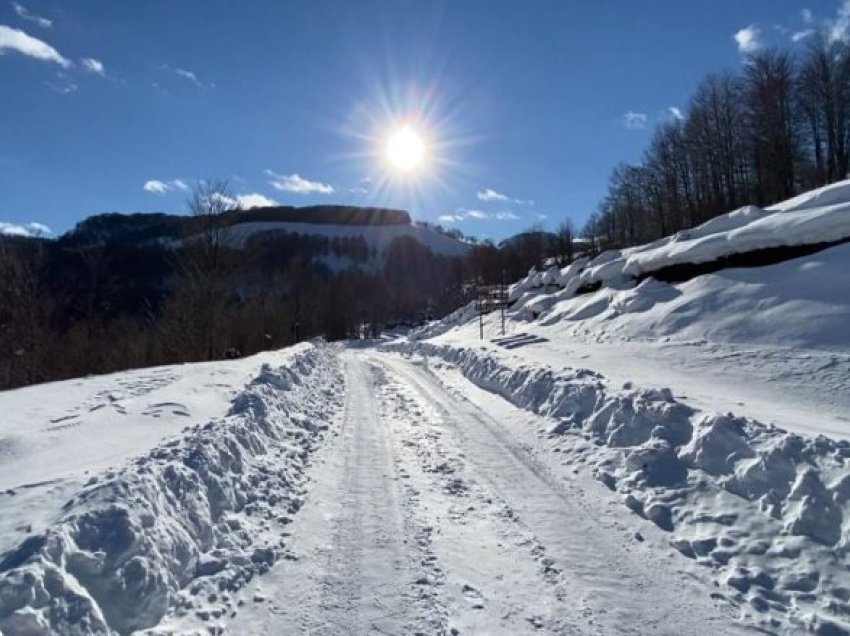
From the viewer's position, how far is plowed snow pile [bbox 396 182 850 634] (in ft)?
17.2

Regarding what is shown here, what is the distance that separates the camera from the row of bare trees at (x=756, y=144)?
154 ft

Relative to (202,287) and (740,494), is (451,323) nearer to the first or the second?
(202,287)

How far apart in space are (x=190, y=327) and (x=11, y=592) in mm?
29221

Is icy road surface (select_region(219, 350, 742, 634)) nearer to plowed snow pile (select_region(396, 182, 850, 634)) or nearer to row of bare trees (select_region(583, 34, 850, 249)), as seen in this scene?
plowed snow pile (select_region(396, 182, 850, 634))

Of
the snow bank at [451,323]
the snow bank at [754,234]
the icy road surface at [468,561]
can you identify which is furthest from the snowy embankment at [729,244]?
the snow bank at [451,323]

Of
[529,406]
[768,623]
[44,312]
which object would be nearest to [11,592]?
[768,623]

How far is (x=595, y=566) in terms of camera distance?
527 centimetres

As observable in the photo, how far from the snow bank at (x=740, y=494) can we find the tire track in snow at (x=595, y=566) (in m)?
0.43

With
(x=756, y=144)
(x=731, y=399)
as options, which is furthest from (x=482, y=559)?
(x=756, y=144)

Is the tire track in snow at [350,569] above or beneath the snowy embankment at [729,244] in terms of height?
beneath

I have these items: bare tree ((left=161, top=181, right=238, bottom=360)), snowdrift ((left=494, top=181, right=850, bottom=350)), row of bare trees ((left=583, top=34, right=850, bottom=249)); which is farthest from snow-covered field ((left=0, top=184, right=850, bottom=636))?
row of bare trees ((left=583, top=34, right=850, bottom=249))

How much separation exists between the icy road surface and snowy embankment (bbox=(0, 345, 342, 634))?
1.29ft

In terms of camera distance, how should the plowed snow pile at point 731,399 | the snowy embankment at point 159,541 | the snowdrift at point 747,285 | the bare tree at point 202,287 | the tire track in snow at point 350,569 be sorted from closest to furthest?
the snowy embankment at point 159,541, the tire track in snow at point 350,569, the plowed snow pile at point 731,399, the snowdrift at point 747,285, the bare tree at point 202,287

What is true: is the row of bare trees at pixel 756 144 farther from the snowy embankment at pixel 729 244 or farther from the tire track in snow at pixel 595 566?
the tire track in snow at pixel 595 566
